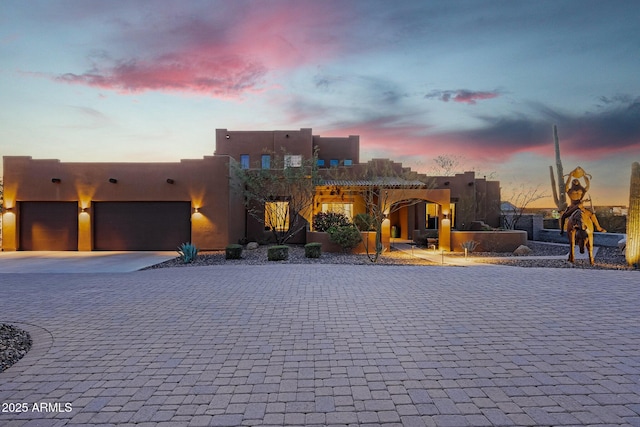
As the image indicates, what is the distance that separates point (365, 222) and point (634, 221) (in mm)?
9753

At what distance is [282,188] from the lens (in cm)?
1542

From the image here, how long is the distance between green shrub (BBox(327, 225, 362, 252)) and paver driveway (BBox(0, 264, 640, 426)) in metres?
7.14

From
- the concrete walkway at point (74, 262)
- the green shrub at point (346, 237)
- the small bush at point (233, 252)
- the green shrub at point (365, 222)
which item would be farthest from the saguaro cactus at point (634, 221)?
the concrete walkway at point (74, 262)

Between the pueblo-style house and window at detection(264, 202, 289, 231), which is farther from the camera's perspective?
window at detection(264, 202, 289, 231)

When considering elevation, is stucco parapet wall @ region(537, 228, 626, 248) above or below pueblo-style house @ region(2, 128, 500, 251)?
below

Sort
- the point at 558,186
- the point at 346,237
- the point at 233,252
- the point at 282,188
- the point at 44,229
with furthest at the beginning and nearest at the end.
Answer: the point at 558,186 → the point at 44,229 → the point at 282,188 → the point at 346,237 → the point at 233,252

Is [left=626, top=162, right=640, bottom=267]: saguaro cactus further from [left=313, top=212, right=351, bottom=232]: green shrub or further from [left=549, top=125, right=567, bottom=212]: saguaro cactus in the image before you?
[left=549, top=125, right=567, bottom=212]: saguaro cactus

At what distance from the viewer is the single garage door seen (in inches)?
618

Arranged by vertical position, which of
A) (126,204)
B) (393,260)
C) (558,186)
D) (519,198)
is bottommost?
(393,260)

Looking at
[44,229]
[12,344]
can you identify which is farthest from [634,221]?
[44,229]

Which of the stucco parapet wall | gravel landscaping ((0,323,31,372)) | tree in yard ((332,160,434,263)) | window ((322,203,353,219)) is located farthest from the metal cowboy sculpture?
gravel landscaping ((0,323,31,372))

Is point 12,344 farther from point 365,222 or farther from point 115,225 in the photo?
point 115,225

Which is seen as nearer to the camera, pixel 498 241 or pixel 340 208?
pixel 498 241

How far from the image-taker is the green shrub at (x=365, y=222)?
1536 centimetres
